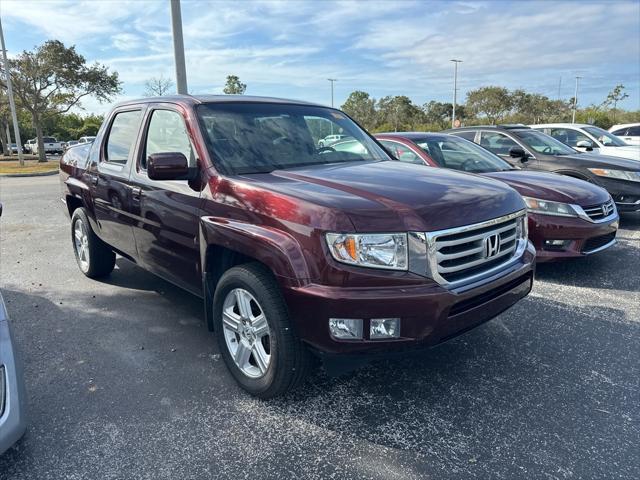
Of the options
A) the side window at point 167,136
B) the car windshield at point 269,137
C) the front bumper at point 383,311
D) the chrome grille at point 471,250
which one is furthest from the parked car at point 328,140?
the front bumper at point 383,311

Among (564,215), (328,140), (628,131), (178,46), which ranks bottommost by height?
(564,215)

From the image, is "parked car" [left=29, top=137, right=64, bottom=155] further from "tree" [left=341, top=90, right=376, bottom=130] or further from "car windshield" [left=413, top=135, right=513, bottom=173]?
"car windshield" [left=413, top=135, right=513, bottom=173]

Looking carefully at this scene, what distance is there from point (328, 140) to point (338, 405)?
208 centimetres

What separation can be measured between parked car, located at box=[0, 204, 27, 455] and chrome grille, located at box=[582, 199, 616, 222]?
5.16m

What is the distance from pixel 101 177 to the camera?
451 centimetres

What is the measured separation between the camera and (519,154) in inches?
283

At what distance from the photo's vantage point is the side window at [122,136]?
4176 mm

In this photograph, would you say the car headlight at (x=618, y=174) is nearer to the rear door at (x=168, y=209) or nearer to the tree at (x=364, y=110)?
the rear door at (x=168, y=209)

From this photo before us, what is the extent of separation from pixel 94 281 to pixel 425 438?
13.5 feet

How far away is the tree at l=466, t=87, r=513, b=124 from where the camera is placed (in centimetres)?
4791

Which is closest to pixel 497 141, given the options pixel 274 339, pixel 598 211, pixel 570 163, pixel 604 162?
pixel 570 163

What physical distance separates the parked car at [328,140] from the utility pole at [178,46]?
6.47 meters

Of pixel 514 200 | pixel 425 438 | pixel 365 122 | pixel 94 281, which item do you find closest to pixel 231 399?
pixel 425 438

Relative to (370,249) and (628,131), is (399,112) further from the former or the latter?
(370,249)
